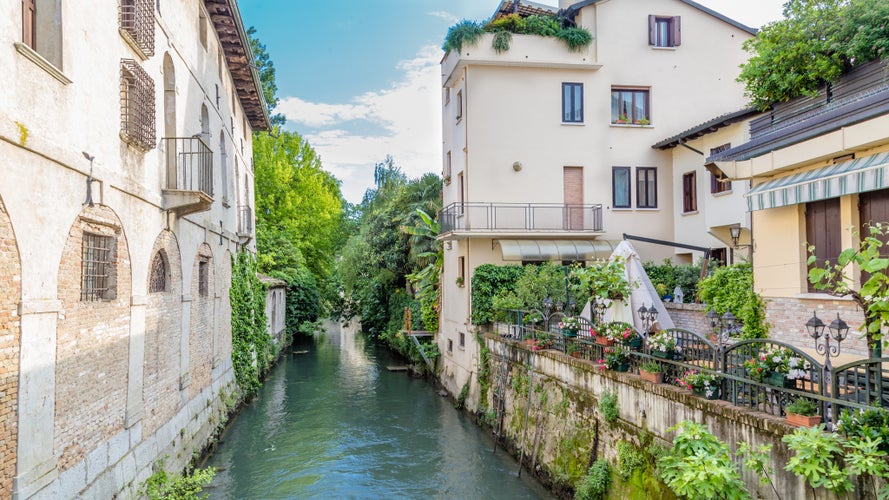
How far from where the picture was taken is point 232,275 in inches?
748

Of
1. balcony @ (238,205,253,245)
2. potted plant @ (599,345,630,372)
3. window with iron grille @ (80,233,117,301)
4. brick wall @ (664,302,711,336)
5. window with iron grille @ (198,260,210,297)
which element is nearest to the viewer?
window with iron grille @ (80,233,117,301)

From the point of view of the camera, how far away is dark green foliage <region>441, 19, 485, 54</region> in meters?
20.5

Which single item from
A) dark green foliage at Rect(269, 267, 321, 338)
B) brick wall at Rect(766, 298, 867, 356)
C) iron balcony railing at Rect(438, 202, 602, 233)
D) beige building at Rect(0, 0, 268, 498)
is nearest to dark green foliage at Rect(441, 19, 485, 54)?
iron balcony railing at Rect(438, 202, 602, 233)

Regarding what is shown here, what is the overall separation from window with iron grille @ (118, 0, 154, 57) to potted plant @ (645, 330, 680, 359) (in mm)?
9608

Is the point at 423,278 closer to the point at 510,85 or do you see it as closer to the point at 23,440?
the point at 510,85

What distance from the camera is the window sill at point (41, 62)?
6.18 meters

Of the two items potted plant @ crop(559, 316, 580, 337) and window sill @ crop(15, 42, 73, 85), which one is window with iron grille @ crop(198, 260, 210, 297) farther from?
potted plant @ crop(559, 316, 580, 337)

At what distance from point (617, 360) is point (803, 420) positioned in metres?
4.24

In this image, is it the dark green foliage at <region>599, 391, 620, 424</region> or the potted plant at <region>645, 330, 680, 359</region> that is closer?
the potted plant at <region>645, 330, 680, 359</region>

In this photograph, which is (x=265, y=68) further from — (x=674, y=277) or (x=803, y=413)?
(x=803, y=413)

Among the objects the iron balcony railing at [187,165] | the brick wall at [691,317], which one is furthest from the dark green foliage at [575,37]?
the iron balcony railing at [187,165]

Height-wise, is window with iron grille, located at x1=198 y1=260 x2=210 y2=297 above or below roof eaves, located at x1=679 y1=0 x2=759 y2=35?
below

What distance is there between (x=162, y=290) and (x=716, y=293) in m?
11.6

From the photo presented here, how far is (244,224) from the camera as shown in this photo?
22047 mm
